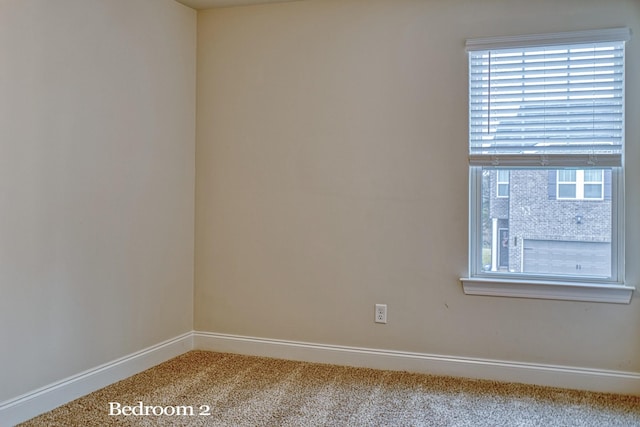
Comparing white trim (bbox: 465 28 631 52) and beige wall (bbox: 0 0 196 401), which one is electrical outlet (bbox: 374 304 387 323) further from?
white trim (bbox: 465 28 631 52)

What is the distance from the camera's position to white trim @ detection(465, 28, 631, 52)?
285cm

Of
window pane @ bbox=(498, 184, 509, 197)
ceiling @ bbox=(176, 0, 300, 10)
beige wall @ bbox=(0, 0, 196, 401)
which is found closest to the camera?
beige wall @ bbox=(0, 0, 196, 401)

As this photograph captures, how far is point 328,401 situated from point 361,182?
131 cm

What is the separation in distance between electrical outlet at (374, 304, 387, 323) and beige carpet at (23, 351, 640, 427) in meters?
0.31

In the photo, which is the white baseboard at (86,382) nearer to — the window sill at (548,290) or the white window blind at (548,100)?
the window sill at (548,290)

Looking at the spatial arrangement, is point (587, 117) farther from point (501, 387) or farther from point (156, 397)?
point (156, 397)

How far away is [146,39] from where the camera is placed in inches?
127

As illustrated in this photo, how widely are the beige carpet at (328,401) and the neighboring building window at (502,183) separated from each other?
3.55ft

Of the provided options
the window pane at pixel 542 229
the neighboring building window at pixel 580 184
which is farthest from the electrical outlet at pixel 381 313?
the neighboring building window at pixel 580 184

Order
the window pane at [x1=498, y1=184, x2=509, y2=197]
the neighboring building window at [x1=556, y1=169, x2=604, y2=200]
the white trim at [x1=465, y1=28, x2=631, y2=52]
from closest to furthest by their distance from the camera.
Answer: the white trim at [x1=465, y1=28, x2=631, y2=52] < the neighboring building window at [x1=556, y1=169, x2=604, y2=200] < the window pane at [x1=498, y1=184, x2=509, y2=197]

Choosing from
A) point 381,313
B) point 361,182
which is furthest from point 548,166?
point 381,313

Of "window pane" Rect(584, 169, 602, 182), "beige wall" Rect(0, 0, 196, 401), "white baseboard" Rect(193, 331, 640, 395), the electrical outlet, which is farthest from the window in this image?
"beige wall" Rect(0, 0, 196, 401)

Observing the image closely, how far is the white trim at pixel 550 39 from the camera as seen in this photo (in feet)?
9.35

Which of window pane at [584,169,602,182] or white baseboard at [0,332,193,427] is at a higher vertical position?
window pane at [584,169,602,182]
